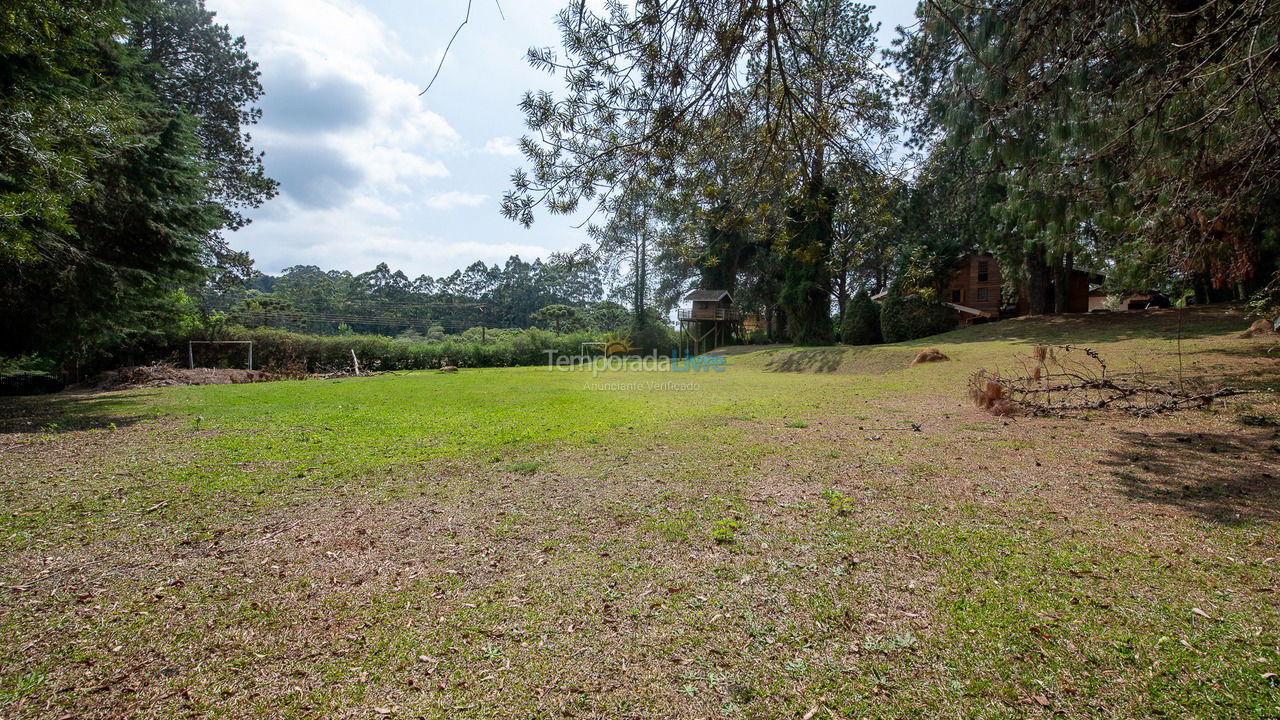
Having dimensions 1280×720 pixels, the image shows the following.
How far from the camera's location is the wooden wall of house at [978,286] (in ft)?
99.0

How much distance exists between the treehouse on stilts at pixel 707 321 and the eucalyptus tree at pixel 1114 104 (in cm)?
2469

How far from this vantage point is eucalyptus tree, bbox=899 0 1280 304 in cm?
485

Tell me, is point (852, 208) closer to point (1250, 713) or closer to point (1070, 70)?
point (1070, 70)

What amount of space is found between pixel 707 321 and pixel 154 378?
87.8 feet

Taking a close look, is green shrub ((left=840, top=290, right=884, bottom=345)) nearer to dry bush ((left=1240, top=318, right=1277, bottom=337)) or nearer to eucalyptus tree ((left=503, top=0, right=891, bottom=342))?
dry bush ((left=1240, top=318, right=1277, bottom=337))

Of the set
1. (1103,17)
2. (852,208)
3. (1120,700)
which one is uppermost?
(1103,17)

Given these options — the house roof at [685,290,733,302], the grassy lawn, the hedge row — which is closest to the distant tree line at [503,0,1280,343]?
the grassy lawn

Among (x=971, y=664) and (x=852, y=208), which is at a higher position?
(x=852, y=208)

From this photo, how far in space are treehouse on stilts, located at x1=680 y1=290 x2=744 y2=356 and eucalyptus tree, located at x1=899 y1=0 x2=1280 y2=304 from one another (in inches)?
972

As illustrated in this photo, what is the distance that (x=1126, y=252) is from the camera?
11.5m

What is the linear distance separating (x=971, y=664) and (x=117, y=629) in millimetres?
4089

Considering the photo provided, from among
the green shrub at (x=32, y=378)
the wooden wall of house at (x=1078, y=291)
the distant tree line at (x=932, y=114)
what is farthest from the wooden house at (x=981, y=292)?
the green shrub at (x=32, y=378)

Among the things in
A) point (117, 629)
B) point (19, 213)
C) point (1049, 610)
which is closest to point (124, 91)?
point (19, 213)

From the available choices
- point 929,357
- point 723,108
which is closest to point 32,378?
point 723,108
